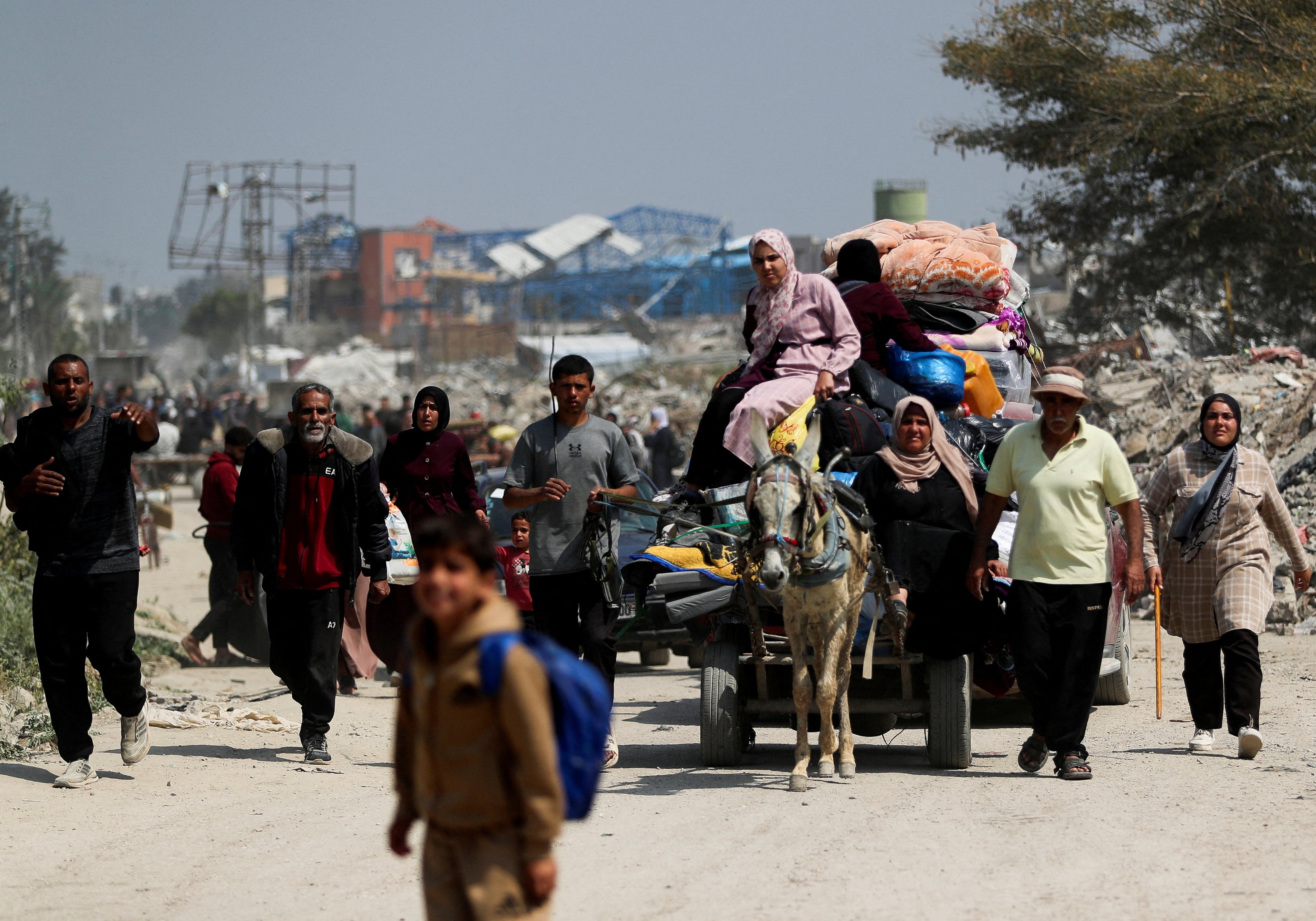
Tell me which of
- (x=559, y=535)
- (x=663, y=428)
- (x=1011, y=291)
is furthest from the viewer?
(x=663, y=428)

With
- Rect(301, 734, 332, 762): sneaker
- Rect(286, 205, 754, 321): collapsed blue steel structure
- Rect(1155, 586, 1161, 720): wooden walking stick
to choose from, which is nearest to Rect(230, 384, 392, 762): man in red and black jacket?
Rect(301, 734, 332, 762): sneaker

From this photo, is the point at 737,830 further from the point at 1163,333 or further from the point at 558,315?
the point at 558,315

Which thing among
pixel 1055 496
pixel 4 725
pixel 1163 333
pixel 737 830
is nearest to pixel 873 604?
pixel 1055 496

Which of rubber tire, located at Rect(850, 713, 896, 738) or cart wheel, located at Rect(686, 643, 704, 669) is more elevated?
rubber tire, located at Rect(850, 713, 896, 738)

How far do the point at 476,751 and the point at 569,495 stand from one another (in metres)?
4.46

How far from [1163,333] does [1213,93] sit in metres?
11.3

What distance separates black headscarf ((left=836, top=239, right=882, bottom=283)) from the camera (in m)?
10.2

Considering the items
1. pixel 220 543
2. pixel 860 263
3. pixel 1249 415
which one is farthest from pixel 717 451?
pixel 1249 415

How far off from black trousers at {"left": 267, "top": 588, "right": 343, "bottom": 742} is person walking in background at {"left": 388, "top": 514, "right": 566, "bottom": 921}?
477 cm

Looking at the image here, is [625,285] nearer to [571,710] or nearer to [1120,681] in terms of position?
[1120,681]

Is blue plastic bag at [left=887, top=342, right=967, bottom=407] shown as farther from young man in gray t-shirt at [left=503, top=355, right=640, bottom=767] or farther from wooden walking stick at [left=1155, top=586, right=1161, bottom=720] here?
young man in gray t-shirt at [left=503, top=355, right=640, bottom=767]

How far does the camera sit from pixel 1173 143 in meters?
23.6

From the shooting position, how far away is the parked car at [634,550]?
11.4 metres

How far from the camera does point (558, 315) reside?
92938 millimetres
